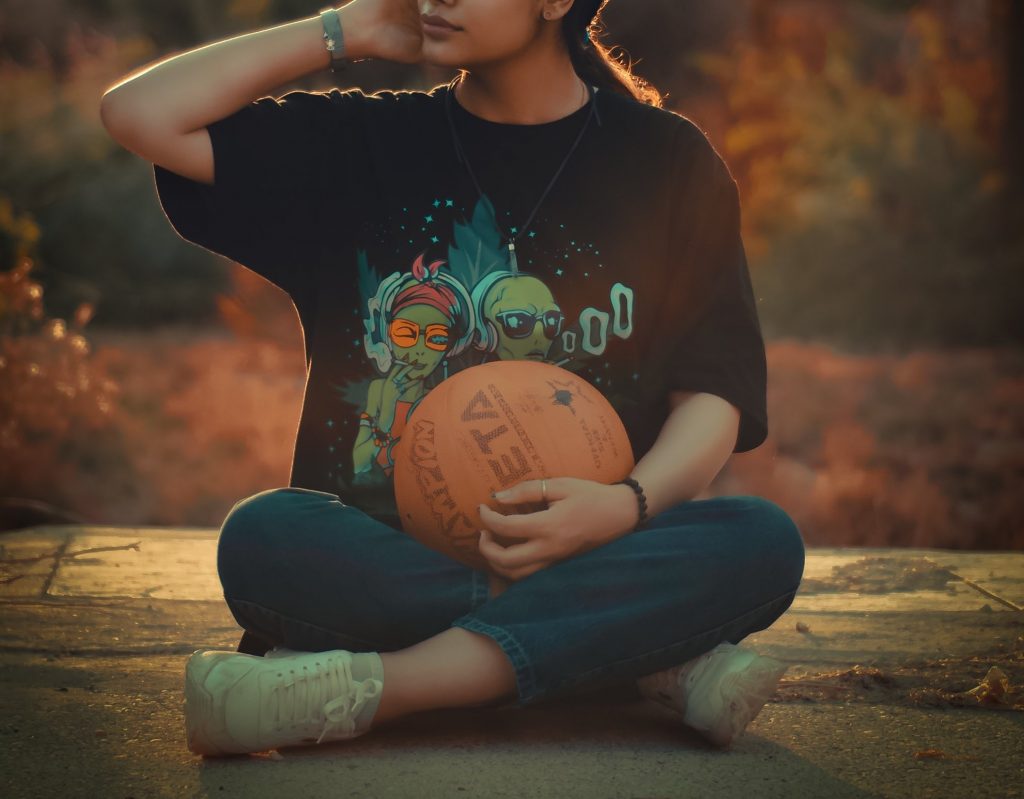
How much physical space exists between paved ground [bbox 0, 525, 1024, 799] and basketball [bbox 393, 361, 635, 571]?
406 mm

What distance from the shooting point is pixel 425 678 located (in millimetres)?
2461

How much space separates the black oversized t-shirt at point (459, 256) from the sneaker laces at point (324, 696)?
49cm

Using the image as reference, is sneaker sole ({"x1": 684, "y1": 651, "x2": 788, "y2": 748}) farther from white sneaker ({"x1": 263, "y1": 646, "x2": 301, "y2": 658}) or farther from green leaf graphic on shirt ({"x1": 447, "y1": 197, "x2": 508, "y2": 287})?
green leaf graphic on shirt ({"x1": 447, "y1": 197, "x2": 508, "y2": 287})

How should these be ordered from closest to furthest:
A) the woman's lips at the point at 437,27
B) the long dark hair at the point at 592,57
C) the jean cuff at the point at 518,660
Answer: the jean cuff at the point at 518,660 < the woman's lips at the point at 437,27 < the long dark hair at the point at 592,57

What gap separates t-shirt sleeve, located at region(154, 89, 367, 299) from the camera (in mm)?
2875

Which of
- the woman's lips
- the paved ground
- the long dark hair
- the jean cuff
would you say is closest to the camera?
the paved ground

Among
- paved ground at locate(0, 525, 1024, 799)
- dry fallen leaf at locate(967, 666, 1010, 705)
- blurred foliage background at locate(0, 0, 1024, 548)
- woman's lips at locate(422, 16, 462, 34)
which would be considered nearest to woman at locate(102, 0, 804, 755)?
woman's lips at locate(422, 16, 462, 34)

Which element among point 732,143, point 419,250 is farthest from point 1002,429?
point 732,143

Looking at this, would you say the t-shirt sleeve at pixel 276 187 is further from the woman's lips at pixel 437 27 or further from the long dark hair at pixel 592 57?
the long dark hair at pixel 592 57

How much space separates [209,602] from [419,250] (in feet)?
4.74

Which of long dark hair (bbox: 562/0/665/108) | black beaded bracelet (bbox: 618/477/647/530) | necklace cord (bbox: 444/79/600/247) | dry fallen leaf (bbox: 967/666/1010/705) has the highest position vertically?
long dark hair (bbox: 562/0/665/108)

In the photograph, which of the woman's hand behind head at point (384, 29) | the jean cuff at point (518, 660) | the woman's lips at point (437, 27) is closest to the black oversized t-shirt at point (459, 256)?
the woman's hand behind head at point (384, 29)

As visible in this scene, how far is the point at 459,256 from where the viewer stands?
2875 mm

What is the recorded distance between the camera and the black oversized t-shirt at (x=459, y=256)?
286 centimetres
